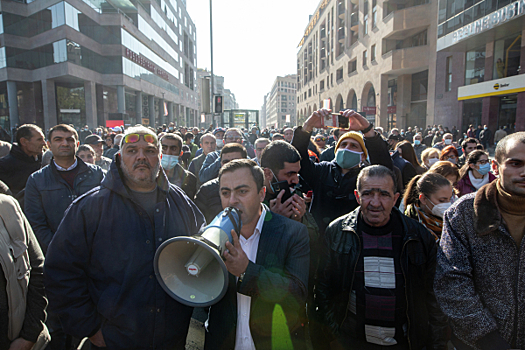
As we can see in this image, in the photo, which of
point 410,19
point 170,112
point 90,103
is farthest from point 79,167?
point 170,112

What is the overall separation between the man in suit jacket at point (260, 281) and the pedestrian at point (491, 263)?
877 millimetres

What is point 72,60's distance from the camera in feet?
98.4

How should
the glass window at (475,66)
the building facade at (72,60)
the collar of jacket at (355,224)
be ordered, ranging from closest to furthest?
1. the collar of jacket at (355,224)
2. the glass window at (475,66)
3. the building facade at (72,60)

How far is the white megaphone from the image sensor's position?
148 centimetres

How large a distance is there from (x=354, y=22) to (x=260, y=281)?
43.1 m

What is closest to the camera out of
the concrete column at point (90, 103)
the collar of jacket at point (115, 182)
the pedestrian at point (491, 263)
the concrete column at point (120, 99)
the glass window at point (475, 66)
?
the pedestrian at point (491, 263)

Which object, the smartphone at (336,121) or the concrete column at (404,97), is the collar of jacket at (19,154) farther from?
the concrete column at (404,97)

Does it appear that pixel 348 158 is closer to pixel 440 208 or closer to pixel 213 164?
pixel 440 208

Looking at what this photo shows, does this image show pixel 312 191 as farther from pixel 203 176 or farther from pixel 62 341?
pixel 62 341

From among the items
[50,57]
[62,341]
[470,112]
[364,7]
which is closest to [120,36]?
[50,57]

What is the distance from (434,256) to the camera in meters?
2.18

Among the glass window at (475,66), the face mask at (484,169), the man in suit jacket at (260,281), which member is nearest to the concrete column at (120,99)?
the glass window at (475,66)

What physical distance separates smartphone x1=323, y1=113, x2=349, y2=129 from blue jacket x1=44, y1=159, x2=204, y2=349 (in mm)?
2234

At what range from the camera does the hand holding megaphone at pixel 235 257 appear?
4.90 feet
